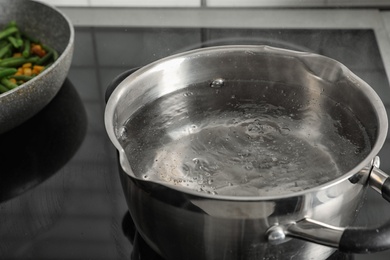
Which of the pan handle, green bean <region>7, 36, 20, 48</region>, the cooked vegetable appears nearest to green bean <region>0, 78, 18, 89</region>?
the cooked vegetable

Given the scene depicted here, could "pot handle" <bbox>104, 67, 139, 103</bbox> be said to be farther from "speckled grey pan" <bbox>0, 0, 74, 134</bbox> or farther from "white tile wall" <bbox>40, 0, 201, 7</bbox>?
"white tile wall" <bbox>40, 0, 201, 7</bbox>

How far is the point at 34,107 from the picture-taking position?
87cm

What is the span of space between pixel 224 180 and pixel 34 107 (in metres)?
0.33

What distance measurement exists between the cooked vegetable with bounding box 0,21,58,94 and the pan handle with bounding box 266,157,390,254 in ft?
1.73

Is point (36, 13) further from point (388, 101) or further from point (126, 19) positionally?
point (388, 101)

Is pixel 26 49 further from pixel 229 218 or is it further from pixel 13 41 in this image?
pixel 229 218

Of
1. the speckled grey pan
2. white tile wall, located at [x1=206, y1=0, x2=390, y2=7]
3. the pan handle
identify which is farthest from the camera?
white tile wall, located at [x1=206, y1=0, x2=390, y2=7]

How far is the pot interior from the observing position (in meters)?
0.69

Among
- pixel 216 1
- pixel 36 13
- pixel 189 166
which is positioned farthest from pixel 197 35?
pixel 189 166

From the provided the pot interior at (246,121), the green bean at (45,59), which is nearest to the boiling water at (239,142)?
the pot interior at (246,121)

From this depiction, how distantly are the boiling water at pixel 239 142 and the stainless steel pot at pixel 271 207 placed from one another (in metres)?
0.01

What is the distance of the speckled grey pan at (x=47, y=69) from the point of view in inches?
32.8

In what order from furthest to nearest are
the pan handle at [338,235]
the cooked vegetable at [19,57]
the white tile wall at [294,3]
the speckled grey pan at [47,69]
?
1. the white tile wall at [294,3]
2. the cooked vegetable at [19,57]
3. the speckled grey pan at [47,69]
4. the pan handle at [338,235]

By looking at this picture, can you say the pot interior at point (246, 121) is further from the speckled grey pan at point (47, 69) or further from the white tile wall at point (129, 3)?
the white tile wall at point (129, 3)
